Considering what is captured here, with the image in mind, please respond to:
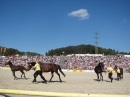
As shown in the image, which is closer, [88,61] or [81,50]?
Result: [88,61]

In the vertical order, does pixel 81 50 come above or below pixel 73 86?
above

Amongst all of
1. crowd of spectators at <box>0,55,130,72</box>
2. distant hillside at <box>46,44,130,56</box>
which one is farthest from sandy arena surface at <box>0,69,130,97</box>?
distant hillside at <box>46,44,130,56</box>

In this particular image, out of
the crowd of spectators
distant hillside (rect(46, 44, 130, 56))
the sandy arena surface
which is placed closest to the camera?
the sandy arena surface

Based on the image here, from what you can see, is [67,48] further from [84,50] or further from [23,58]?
[23,58]

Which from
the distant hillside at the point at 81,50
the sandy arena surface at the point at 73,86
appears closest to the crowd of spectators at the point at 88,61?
the sandy arena surface at the point at 73,86

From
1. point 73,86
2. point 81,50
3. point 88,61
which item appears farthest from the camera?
point 81,50

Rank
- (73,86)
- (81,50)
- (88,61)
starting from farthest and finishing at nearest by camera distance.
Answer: (81,50) < (88,61) < (73,86)

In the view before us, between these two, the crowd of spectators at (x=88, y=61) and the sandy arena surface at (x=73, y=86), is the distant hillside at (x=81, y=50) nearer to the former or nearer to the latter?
the crowd of spectators at (x=88, y=61)

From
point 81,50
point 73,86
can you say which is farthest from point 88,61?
point 81,50

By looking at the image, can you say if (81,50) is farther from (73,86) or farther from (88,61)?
(73,86)

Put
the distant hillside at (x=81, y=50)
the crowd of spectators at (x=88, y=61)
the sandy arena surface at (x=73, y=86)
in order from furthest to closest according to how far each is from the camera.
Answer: the distant hillside at (x=81, y=50)
the crowd of spectators at (x=88, y=61)
the sandy arena surface at (x=73, y=86)

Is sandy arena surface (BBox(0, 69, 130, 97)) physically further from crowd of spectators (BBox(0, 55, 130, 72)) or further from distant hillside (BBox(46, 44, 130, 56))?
distant hillside (BBox(46, 44, 130, 56))

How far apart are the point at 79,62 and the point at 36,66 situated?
1159 inches

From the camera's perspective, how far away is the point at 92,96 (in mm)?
4527
